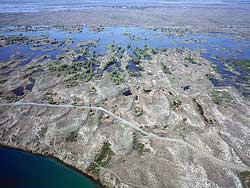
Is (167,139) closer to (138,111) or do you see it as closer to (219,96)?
(138,111)

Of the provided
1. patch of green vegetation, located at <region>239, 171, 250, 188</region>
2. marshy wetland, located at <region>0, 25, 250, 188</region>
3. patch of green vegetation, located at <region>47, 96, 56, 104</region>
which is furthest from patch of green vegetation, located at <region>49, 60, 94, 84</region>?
patch of green vegetation, located at <region>239, 171, 250, 188</region>

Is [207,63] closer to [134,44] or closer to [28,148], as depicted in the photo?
[134,44]

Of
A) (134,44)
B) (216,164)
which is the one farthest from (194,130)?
(134,44)

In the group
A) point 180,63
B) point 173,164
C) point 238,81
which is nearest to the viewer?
point 173,164

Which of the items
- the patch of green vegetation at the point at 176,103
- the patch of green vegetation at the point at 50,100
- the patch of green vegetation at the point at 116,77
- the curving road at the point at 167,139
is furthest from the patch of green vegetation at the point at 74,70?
the patch of green vegetation at the point at 176,103

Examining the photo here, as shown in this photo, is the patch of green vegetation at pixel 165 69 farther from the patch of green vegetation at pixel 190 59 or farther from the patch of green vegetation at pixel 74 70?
the patch of green vegetation at pixel 74 70

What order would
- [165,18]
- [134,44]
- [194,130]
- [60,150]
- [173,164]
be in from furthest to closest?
1. [165,18]
2. [134,44]
3. [194,130]
4. [60,150]
5. [173,164]

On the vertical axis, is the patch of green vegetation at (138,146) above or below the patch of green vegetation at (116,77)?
above

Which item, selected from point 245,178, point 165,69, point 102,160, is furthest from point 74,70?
point 245,178
